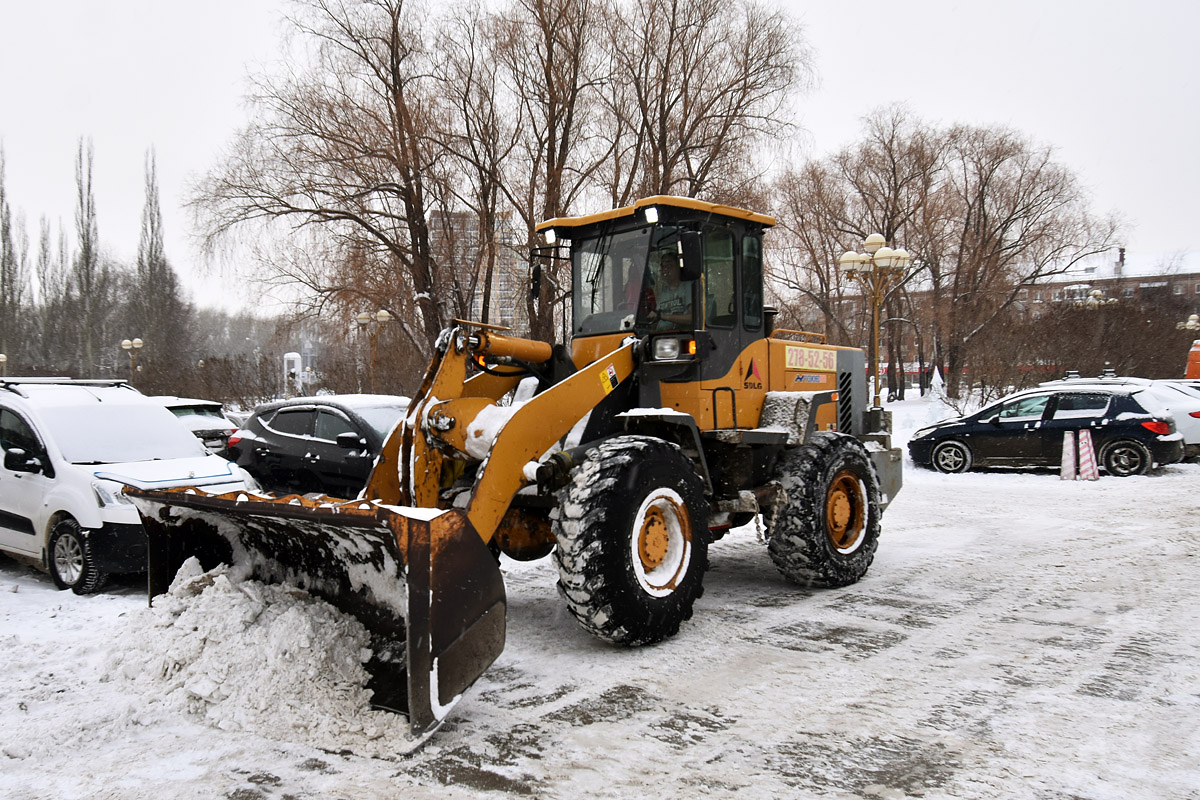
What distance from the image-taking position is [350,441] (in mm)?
9477

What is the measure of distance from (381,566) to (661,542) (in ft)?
6.07

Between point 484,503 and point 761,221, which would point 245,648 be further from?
point 761,221

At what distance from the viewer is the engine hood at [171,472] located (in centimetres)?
720

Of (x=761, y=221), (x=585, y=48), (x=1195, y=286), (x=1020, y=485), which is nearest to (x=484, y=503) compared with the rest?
(x=761, y=221)

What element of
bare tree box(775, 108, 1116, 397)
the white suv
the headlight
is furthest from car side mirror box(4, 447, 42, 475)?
bare tree box(775, 108, 1116, 397)

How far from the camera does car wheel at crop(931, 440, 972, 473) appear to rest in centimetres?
1570

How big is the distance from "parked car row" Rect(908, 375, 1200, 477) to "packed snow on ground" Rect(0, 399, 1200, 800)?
29.9 ft

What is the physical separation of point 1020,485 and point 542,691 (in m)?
11.9

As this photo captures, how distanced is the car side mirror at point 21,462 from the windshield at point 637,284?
16.6 feet

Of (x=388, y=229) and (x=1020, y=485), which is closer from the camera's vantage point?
(x=1020, y=485)

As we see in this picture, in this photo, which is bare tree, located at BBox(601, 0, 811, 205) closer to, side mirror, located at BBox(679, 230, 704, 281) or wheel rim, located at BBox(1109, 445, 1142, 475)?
wheel rim, located at BBox(1109, 445, 1142, 475)

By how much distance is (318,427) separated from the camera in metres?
10.4

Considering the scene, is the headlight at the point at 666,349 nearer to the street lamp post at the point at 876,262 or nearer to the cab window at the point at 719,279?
the cab window at the point at 719,279

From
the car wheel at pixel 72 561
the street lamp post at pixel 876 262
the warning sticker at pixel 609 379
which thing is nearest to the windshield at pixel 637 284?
the warning sticker at pixel 609 379
